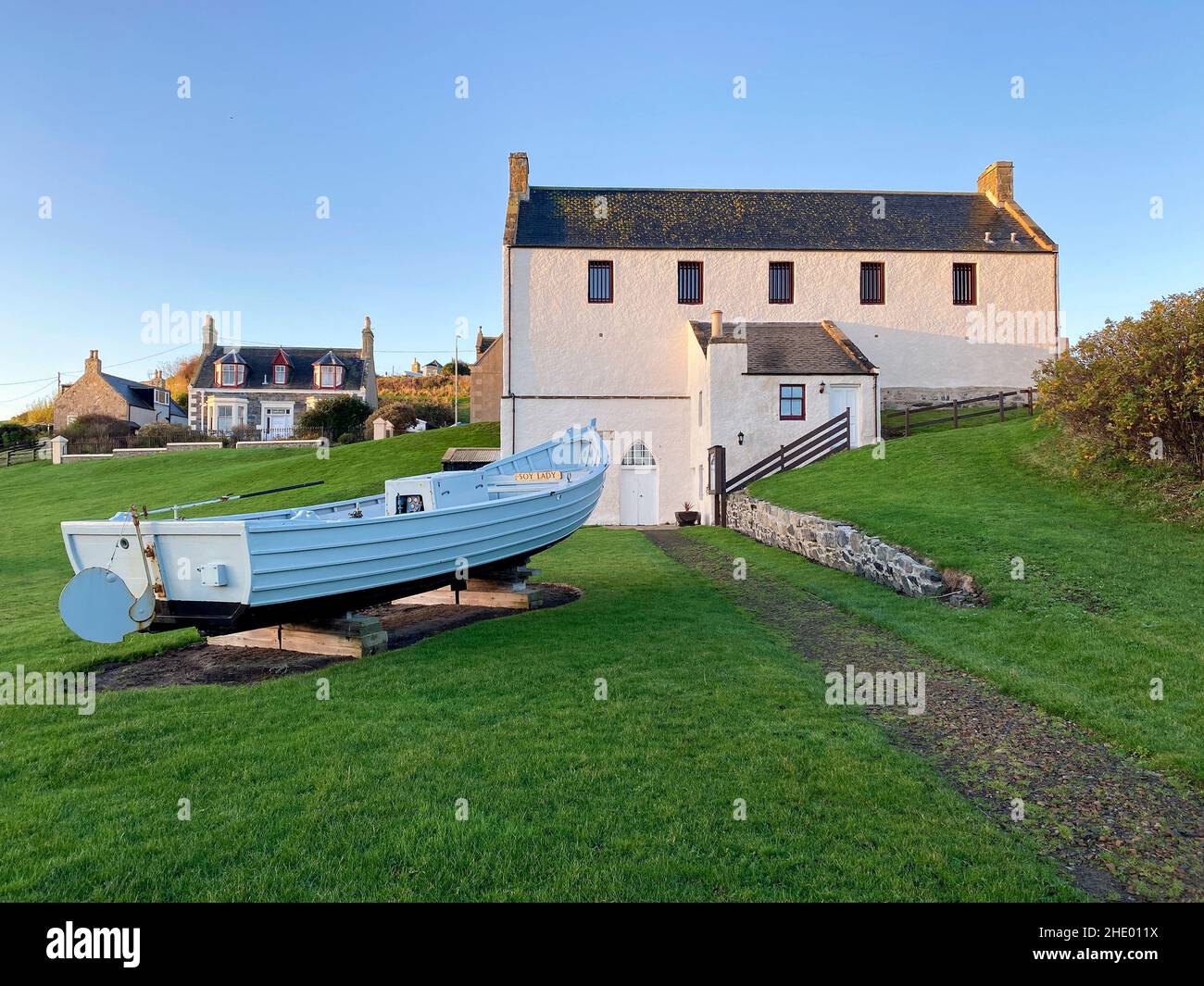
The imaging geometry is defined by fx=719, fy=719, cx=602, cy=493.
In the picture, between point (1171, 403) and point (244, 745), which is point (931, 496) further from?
point (244, 745)

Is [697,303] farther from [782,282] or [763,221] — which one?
[763,221]

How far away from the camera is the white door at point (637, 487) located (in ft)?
96.8

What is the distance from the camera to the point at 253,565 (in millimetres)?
7379

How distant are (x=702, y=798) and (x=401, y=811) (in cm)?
193

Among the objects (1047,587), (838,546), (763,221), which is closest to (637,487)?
(763,221)

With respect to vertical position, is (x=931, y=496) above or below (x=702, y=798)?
above

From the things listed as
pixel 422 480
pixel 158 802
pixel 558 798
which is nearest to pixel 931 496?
pixel 422 480

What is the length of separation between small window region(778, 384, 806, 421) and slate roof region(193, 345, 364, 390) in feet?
134

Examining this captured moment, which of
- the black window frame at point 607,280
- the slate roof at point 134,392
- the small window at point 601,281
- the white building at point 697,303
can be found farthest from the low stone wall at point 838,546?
the slate roof at point 134,392

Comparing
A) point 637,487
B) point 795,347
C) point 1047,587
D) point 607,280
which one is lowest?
point 1047,587

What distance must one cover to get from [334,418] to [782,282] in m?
31.5

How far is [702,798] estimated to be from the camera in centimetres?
471
